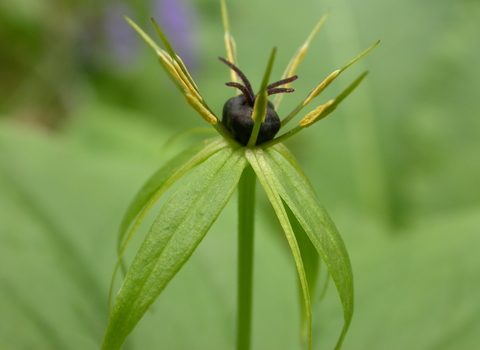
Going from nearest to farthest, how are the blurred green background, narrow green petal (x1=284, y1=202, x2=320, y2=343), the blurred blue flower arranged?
narrow green petal (x1=284, y1=202, x2=320, y2=343), the blurred green background, the blurred blue flower

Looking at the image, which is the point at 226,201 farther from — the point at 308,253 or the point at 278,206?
the point at 308,253

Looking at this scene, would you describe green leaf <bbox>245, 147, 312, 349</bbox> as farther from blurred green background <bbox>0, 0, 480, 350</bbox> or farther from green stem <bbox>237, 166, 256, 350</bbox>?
blurred green background <bbox>0, 0, 480, 350</bbox>

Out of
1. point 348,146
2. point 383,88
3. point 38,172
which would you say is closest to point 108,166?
point 38,172

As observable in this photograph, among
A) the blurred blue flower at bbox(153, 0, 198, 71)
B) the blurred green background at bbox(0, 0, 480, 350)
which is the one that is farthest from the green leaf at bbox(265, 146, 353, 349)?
the blurred blue flower at bbox(153, 0, 198, 71)

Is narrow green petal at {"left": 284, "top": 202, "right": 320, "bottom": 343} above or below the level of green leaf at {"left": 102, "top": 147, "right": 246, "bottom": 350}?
below

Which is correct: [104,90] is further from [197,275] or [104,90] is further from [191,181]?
[191,181]

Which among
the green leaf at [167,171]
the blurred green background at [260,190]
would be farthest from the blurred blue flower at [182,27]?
the green leaf at [167,171]

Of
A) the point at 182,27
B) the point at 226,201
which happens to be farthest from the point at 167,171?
the point at 182,27

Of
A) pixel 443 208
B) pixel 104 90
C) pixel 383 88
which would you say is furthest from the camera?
pixel 104 90
